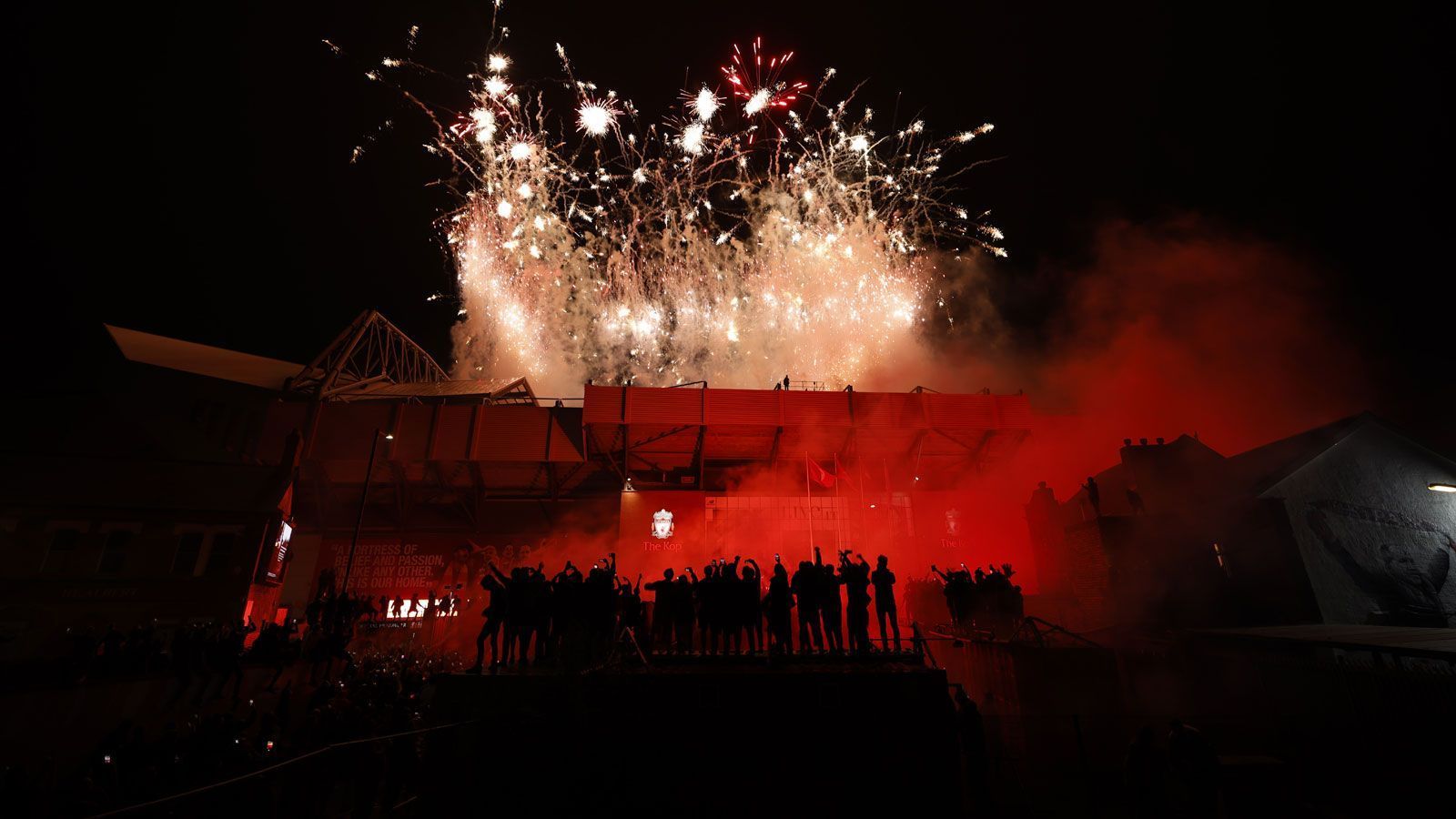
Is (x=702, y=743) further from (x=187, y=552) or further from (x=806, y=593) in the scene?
(x=187, y=552)

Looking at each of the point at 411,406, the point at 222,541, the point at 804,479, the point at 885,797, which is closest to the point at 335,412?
the point at 411,406

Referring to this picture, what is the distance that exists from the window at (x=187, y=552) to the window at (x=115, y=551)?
1371 mm

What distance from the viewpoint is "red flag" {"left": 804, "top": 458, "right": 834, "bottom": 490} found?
2500 cm

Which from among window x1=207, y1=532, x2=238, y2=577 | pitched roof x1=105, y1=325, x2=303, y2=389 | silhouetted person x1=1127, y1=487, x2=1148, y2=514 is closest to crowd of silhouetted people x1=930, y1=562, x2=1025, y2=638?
silhouetted person x1=1127, y1=487, x2=1148, y2=514

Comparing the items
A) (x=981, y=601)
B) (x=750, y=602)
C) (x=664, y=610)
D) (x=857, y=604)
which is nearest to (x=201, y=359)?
(x=664, y=610)

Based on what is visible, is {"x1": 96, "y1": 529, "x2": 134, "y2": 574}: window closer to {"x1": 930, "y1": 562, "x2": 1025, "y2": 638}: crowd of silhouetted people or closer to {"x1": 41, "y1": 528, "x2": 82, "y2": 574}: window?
{"x1": 41, "y1": 528, "x2": 82, "y2": 574}: window

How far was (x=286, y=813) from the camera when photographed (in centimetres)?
686

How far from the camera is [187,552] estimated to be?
72.1 ft

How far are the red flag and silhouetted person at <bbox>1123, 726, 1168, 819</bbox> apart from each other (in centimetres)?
1623

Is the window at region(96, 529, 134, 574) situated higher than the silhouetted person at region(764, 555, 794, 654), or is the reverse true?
the window at region(96, 529, 134, 574)

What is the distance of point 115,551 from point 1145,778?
3086cm

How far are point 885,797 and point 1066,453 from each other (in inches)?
894

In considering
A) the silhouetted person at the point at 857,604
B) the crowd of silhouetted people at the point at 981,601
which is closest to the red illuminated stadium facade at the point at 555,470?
the crowd of silhouetted people at the point at 981,601

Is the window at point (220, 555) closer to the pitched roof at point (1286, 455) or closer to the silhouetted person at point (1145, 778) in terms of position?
the silhouetted person at point (1145, 778)
